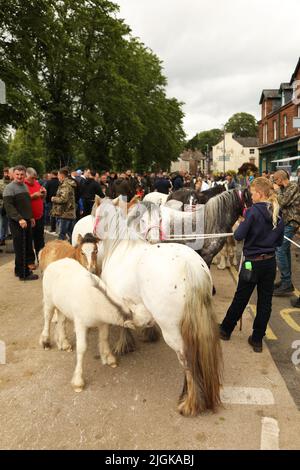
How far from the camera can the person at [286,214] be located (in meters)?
6.25

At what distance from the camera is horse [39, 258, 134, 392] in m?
3.51

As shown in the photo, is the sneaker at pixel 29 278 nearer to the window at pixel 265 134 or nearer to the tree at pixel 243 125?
the window at pixel 265 134

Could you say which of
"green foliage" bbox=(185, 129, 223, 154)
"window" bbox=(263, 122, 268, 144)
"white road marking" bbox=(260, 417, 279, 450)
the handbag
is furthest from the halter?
"green foliage" bbox=(185, 129, 223, 154)

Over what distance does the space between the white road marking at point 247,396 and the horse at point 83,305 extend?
1.13 metres

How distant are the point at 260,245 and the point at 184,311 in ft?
5.31

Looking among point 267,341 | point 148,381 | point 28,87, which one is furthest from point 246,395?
point 28,87

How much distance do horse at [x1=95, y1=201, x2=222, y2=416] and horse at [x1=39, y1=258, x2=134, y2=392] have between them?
10.3 inches

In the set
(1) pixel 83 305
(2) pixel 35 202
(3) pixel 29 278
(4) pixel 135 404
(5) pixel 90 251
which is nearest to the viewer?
(4) pixel 135 404

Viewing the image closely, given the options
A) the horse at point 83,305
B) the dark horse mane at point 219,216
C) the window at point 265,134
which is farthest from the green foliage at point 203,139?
the horse at point 83,305

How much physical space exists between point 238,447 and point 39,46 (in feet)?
64.3

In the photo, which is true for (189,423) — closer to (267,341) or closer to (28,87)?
(267,341)

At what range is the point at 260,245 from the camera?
413cm

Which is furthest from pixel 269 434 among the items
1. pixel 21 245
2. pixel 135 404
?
pixel 21 245

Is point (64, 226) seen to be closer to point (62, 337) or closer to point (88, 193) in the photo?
point (88, 193)
